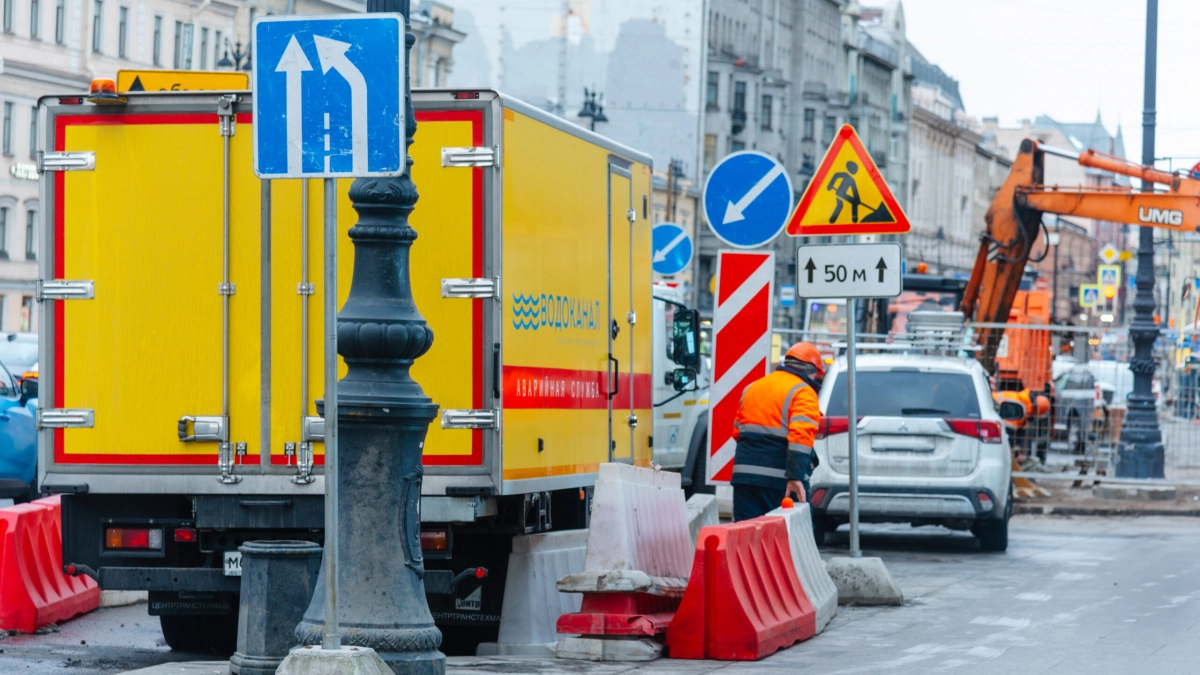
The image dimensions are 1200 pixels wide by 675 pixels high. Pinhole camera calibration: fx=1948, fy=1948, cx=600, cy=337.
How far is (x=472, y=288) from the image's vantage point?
30.9ft

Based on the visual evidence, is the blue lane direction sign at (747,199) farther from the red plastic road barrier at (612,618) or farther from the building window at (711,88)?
the building window at (711,88)

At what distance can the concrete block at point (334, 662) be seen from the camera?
7332mm

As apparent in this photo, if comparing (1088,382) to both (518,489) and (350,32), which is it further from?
(350,32)

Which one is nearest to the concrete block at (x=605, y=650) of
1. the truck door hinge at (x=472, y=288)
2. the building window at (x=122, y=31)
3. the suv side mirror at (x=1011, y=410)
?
the truck door hinge at (x=472, y=288)

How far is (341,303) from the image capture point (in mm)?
10047

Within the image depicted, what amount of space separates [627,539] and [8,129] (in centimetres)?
5329

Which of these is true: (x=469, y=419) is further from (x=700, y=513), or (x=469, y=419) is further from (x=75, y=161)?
(x=700, y=513)

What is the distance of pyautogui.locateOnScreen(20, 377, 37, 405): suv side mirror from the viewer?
18078mm

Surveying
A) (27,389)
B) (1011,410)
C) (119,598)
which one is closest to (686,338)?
(119,598)

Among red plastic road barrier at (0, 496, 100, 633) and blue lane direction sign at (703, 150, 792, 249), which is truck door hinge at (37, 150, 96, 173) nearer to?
red plastic road barrier at (0, 496, 100, 633)

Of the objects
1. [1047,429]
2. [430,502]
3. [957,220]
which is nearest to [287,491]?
[430,502]

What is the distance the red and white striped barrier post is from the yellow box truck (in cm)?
361

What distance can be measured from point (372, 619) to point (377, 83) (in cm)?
229

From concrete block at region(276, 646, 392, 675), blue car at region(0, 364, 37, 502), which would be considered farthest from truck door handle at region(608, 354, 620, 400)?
blue car at region(0, 364, 37, 502)
